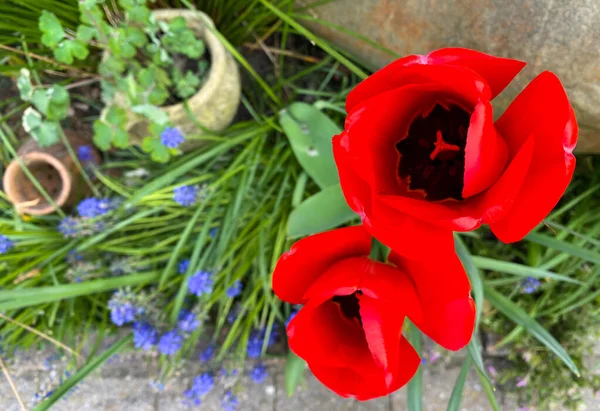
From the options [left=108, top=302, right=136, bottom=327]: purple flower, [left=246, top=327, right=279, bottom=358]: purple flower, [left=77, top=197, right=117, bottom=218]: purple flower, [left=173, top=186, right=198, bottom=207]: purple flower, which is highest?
[left=173, top=186, right=198, bottom=207]: purple flower

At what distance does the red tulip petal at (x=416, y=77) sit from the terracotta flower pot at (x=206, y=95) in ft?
1.95

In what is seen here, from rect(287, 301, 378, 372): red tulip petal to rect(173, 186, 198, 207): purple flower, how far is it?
452 millimetres

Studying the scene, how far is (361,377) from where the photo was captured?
0.63 meters

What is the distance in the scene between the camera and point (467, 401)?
1.29 metres

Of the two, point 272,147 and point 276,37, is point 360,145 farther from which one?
point 276,37

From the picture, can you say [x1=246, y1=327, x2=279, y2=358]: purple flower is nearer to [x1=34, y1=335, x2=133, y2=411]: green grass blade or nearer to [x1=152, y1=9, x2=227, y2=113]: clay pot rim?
[x1=34, y1=335, x2=133, y2=411]: green grass blade

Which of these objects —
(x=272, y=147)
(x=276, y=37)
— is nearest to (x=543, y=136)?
(x=272, y=147)

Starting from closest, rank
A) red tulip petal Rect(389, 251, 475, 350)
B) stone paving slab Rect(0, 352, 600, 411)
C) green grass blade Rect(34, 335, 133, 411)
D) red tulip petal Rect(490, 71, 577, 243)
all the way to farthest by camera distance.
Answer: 1. red tulip petal Rect(490, 71, 577, 243)
2. red tulip petal Rect(389, 251, 475, 350)
3. green grass blade Rect(34, 335, 133, 411)
4. stone paving slab Rect(0, 352, 600, 411)

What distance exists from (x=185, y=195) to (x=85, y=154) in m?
0.40

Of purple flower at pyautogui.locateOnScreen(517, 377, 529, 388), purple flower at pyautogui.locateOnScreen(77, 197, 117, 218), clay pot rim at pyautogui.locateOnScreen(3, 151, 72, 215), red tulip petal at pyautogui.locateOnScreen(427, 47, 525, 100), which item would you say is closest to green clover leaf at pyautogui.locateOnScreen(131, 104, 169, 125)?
purple flower at pyautogui.locateOnScreen(77, 197, 117, 218)

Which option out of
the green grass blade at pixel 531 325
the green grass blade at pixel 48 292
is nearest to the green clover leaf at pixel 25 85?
the green grass blade at pixel 48 292

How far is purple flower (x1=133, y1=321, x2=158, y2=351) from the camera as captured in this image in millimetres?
1046

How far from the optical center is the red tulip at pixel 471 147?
0.47 metres

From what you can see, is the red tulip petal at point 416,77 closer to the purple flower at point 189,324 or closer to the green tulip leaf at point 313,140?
the green tulip leaf at point 313,140
